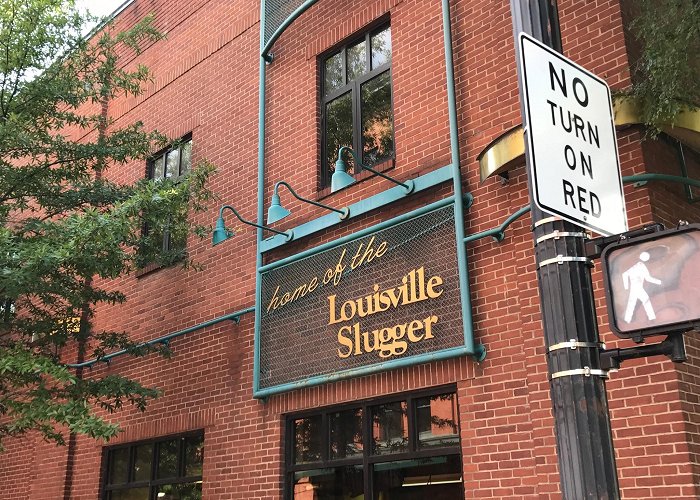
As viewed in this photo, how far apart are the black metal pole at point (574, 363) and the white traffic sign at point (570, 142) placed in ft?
0.26

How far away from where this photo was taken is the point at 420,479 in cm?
731

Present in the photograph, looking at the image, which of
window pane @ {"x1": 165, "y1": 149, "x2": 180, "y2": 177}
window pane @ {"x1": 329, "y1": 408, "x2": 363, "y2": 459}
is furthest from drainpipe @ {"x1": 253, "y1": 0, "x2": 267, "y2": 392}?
window pane @ {"x1": 165, "y1": 149, "x2": 180, "y2": 177}

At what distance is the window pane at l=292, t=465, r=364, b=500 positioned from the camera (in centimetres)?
785

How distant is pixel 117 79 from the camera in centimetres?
1002

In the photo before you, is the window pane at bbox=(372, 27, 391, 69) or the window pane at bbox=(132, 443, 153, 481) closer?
the window pane at bbox=(372, 27, 391, 69)

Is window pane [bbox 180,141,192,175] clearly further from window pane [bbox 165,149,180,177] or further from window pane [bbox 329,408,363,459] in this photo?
window pane [bbox 329,408,363,459]

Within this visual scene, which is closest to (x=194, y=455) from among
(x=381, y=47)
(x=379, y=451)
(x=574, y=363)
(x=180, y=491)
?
(x=180, y=491)

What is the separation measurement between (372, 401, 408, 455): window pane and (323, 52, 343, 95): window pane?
4.13 metres

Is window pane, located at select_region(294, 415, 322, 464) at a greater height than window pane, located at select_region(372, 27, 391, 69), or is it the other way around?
window pane, located at select_region(372, 27, 391, 69)

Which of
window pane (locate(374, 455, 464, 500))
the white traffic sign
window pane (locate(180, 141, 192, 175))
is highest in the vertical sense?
window pane (locate(180, 141, 192, 175))

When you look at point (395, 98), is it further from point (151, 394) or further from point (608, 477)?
point (608, 477)

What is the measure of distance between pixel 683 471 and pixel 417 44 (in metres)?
5.22

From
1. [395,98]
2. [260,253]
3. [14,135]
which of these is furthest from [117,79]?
[395,98]

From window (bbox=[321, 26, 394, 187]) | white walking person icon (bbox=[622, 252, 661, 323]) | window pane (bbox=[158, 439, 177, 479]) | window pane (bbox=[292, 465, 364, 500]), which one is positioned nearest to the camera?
white walking person icon (bbox=[622, 252, 661, 323])
